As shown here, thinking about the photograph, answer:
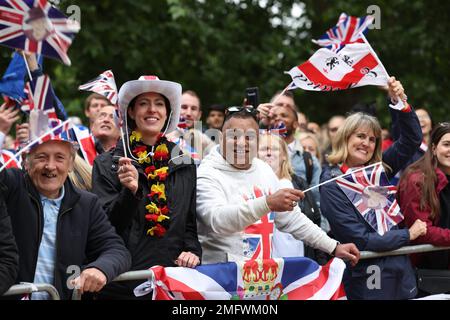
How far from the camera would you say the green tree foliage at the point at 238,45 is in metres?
13.1

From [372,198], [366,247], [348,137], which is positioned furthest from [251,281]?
[348,137]

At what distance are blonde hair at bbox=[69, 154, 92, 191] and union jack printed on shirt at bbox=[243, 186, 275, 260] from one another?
1.25 m

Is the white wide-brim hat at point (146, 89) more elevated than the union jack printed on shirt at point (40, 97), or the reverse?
the white wide-brim hat at point (146, 89)

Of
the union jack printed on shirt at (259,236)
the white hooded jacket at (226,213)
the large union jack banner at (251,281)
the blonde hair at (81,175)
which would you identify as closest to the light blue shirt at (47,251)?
the large union jack banner at (251,281)

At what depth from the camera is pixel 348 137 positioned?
260 inches

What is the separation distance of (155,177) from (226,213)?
0.53m

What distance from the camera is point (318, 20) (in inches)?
591

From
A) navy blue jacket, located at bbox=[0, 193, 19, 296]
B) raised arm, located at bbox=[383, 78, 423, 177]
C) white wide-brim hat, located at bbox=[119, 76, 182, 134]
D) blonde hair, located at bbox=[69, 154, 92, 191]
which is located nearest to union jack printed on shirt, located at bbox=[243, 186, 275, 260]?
Answer: white wide-brim hat, located at bbox=[119, 76, 182, 134]

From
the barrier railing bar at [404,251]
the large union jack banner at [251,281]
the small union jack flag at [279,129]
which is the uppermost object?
the small union jack flag at [279,129]

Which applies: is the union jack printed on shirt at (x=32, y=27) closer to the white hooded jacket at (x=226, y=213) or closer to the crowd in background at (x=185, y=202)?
the crowd in background at (x=185, y=202)

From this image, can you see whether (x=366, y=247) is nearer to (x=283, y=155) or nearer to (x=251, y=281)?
(x=251, y=281)

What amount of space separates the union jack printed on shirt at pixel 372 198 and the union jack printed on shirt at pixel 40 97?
2.44 m

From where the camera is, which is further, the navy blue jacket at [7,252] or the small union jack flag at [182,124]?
the small union jack flag at [182,124]
